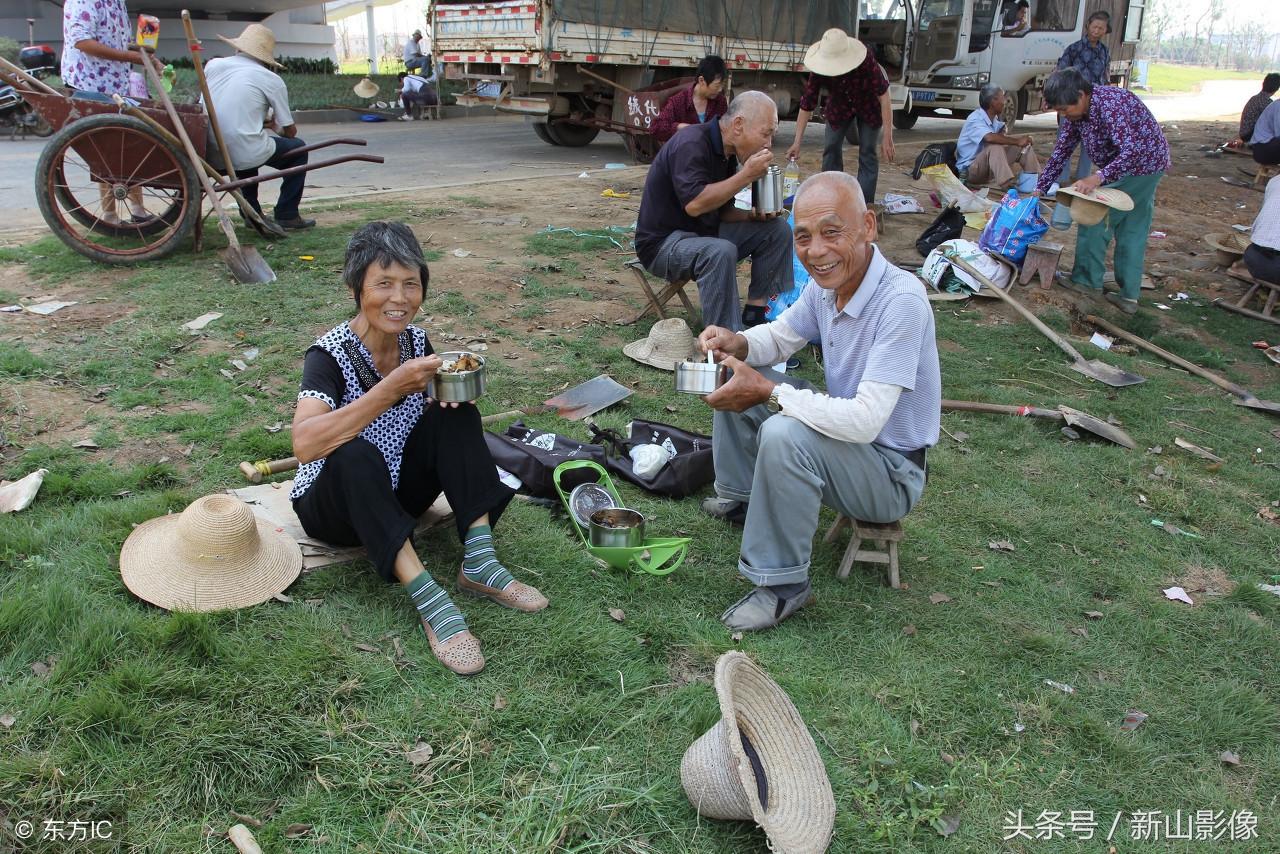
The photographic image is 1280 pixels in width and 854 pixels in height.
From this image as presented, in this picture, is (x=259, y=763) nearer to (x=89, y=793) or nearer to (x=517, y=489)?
(x=89, y=793)

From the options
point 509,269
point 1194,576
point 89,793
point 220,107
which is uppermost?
point 220,107

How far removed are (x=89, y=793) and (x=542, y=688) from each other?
1.11 meters

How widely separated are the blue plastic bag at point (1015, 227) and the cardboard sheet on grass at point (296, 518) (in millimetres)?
5803

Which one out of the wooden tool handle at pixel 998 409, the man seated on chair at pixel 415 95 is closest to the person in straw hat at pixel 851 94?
the wooden tool handle at pixel 998 409

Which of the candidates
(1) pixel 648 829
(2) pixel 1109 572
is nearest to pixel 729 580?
(1) pixel 648 829

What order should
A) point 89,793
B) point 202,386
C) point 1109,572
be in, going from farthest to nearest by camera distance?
point 202,386, point 1109,572, point 89,793

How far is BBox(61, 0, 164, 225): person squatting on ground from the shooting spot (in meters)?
5.80

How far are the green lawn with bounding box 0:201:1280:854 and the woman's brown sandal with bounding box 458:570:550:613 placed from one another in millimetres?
41

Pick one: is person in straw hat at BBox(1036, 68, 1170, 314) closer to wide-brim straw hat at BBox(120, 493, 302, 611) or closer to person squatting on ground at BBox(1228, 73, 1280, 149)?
wide-brim straw hat at BBox(120, 493, 302, 611)

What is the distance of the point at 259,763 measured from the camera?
2.17 metres

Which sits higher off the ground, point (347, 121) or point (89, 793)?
point (347, 121)

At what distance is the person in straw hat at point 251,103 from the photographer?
6332 millimetres

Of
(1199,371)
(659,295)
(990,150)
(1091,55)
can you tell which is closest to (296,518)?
(659,295)

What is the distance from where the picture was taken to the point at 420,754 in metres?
2.25
